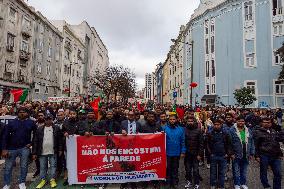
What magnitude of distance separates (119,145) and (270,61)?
102ft

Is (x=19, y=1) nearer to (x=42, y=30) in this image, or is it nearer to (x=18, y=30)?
(x=18, y=30)

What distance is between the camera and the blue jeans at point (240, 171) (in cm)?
762

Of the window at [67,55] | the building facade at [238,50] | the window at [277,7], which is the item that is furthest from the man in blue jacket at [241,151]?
the window at [67,55]

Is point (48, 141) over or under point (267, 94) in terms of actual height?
under

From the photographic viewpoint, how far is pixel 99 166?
797cm

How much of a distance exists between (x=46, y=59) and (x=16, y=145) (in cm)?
4264

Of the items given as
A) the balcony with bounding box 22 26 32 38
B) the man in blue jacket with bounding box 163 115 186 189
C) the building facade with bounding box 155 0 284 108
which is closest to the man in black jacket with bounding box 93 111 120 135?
the man in blue jacket with bounding box 163 115 186 189

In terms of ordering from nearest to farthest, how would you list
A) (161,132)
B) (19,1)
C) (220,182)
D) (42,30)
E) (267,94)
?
(220,182) → (161,132) → (267,94) → (19,1) → (42,30)

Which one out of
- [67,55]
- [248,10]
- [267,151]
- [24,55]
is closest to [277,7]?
[248,10]

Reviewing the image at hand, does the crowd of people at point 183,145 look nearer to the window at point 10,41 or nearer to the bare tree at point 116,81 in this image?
the window at point 10,41

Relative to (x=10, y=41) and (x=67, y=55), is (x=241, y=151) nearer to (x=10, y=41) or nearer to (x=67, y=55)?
(x=10, y=41)

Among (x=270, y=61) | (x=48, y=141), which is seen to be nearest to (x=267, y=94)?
(x=270, y=61)

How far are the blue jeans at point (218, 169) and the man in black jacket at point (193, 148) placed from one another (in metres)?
0.36

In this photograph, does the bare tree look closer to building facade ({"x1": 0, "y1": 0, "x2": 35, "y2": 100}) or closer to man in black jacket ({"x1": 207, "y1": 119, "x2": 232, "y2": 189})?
building facade ({"x1": 0, "y1": 0, "x2": 35, "y2": 100})
